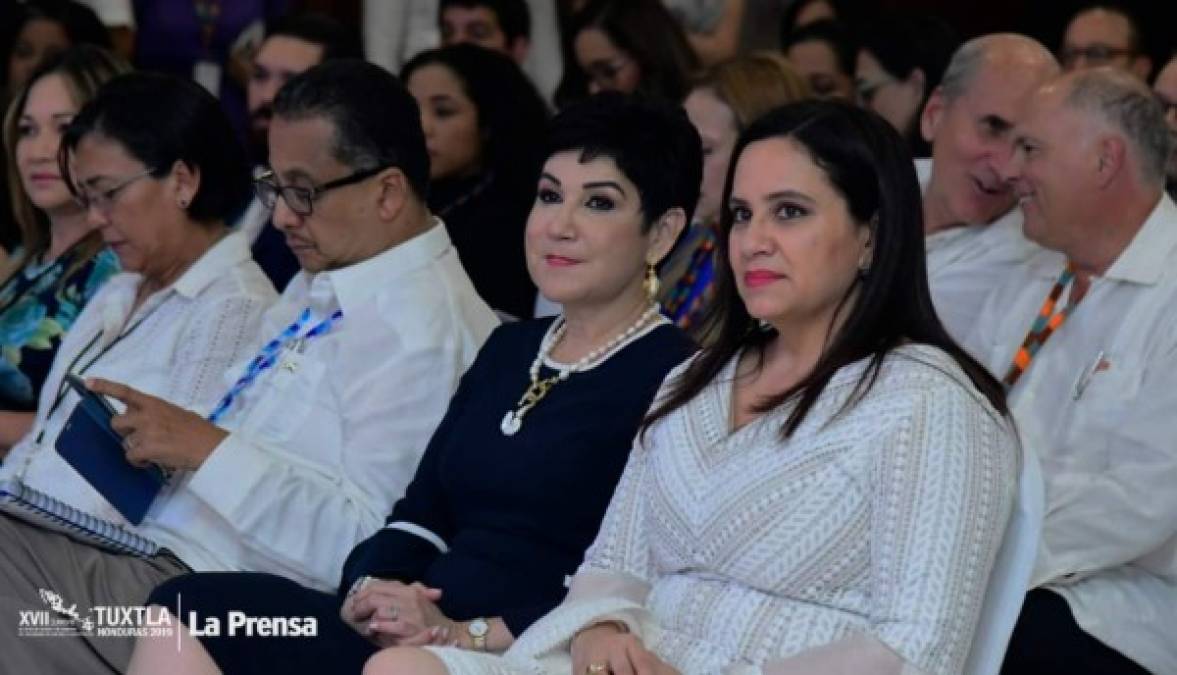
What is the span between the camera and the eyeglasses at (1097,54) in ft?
20.0

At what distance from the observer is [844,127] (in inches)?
116

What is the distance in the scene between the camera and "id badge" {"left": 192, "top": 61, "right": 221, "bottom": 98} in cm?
655

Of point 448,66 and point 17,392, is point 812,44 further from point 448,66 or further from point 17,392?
point 17,392

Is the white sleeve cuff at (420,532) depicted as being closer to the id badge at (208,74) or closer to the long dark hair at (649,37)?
the long dark hair at (649,37)

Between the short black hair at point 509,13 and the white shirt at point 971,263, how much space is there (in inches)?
95.2

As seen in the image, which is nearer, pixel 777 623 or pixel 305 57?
pixel 777 623

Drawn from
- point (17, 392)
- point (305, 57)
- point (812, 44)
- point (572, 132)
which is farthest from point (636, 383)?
point (812, 44)

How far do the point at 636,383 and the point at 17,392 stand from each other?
1.88 metres

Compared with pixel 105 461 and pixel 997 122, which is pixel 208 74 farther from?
pixel 105 461

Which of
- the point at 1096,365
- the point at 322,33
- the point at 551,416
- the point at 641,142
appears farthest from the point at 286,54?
the point at 1096,365

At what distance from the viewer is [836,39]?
623 centimetres

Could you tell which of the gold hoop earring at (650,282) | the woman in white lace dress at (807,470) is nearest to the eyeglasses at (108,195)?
the gold hoop earring at (650,282)

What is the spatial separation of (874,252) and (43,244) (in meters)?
2.69

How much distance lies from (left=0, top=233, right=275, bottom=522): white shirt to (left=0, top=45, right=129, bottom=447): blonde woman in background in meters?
0.41
